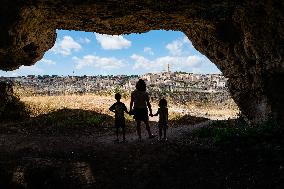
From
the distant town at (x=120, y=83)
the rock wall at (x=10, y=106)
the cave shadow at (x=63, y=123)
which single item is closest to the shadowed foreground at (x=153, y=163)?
the cave shadow at (x=63, y=123)

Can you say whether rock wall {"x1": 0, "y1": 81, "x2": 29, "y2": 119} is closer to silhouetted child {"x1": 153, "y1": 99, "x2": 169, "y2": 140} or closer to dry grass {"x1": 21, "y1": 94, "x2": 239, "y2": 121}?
dry grass {"x1": 21, "y1": 94, "x2": 239, "y2": 121}

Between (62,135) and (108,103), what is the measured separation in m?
9.15

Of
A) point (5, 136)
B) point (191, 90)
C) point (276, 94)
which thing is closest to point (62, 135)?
point (5, 136)

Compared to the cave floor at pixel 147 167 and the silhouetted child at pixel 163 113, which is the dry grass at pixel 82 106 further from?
the cave floor at pixel 147 167

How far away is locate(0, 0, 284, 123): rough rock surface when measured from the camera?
11914 mm

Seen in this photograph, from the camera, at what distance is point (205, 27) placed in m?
15.3

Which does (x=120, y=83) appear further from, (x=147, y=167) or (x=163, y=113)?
(x=147, y=167)

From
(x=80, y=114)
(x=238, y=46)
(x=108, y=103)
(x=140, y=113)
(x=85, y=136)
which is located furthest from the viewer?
(x=108, y=103)

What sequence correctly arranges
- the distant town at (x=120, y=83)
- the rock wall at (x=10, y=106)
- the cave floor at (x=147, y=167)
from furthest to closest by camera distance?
the distant town at (x=120, y=83)
the rock wall at (x=10, y=106)
the cave floor at (x=147, y=167)

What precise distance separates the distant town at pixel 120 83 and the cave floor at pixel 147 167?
66.1 ft

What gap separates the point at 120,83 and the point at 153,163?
87.9 feet

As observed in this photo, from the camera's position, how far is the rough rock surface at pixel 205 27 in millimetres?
11914

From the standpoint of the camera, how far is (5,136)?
50.6ft

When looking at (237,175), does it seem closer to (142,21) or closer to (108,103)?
(142,21)
